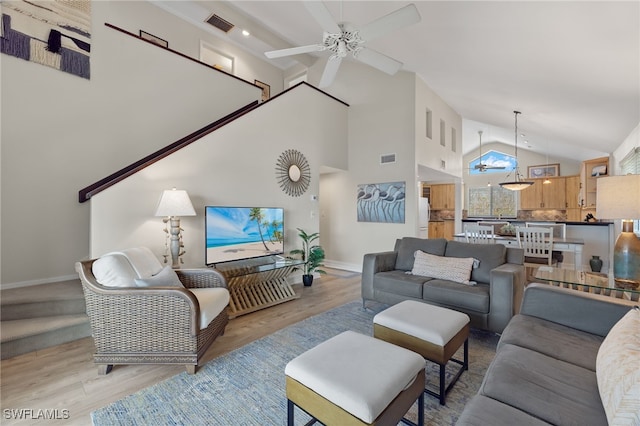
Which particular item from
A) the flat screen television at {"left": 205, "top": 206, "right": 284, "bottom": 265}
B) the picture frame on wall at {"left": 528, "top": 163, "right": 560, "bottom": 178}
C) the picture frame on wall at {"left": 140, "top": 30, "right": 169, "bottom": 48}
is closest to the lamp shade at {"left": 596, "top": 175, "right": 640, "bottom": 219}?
the flat screen television at {"left": 205, "top": 206, "right": 284, "bottom": 265}

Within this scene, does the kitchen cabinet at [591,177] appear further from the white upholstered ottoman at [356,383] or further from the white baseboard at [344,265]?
the white upholstered ottoman at [356,383]

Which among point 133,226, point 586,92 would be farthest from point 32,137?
point 586,92

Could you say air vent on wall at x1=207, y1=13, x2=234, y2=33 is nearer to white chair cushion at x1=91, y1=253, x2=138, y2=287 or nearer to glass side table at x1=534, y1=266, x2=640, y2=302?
white chair cushion at x1=91, y1=253, x2=138, y2=287

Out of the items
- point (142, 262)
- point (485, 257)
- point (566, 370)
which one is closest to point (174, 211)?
point (142, 262)

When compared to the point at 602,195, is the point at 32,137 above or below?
above

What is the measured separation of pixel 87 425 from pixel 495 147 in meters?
11.0

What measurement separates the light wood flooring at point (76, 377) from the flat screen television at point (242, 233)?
1.00 m

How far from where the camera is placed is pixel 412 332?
6.12 feet

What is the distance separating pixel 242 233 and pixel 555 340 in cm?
339

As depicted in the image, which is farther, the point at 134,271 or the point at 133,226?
the point at 133,226

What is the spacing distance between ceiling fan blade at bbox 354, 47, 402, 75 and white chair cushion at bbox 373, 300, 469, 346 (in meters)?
2.49

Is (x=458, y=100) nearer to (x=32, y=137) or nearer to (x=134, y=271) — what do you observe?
(x=134, y=271)

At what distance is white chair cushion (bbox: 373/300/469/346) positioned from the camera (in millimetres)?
1792

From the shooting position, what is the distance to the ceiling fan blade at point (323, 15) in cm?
→ 218
